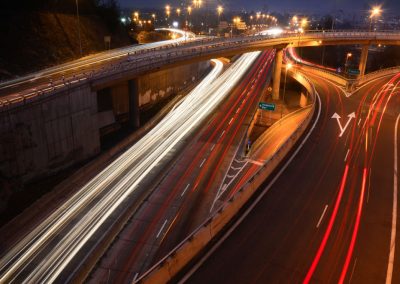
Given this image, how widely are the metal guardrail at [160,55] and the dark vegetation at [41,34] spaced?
7745 mm

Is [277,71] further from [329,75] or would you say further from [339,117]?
[339,117]

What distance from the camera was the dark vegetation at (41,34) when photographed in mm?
40281

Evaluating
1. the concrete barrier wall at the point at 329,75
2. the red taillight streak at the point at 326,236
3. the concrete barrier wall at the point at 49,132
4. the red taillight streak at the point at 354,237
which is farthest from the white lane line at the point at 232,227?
the concrete barrier wall at the point at 329,75

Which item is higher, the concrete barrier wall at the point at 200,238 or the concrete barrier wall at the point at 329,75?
the concrete barrier wall at the point at 329,75

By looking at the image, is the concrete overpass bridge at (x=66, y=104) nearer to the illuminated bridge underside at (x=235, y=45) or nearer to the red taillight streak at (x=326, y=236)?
the illuminated bridge underside at (x=235, y=45)

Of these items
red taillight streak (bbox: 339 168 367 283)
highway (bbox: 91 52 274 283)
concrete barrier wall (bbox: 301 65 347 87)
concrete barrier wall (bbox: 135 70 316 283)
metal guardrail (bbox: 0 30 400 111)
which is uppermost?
metal guardrail (bbox: 0 30 400 111)

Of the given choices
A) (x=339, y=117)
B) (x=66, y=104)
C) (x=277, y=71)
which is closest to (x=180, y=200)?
(x=66, y=104)

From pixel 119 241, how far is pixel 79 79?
58.2ft

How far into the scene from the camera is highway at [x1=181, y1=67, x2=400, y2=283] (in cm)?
1658

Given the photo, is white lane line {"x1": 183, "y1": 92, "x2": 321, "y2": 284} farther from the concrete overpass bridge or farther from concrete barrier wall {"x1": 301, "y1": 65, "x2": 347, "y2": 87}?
concrete barrier wall {"x1": 301, "y1": 65, "x2": 347, "y2": 87}

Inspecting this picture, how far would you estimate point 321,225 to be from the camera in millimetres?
20250

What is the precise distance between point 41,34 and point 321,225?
41.6 meters

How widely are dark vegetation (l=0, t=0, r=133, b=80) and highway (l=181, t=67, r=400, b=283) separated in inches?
1240

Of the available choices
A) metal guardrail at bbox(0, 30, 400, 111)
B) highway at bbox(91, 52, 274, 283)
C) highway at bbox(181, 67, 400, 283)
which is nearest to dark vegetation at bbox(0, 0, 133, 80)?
metal guardrail at bbox(0, 30, 400, 111)
